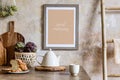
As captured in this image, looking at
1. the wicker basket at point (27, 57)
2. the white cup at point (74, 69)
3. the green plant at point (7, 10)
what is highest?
the green plant at point (7, 10)

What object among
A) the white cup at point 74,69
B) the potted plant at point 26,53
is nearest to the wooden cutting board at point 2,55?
the potted plant at point 26,53

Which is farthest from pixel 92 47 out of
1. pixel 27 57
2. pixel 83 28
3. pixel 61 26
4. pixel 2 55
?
pixel 2 55

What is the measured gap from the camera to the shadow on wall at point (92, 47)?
190 cm

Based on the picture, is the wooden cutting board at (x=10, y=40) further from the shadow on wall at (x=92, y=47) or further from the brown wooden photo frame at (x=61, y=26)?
the shadow on wall at (x=92, y=47)

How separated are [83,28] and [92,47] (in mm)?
150

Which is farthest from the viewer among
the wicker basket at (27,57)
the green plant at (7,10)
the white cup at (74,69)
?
the green plant at (7,10)

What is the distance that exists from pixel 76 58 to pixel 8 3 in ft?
2.01

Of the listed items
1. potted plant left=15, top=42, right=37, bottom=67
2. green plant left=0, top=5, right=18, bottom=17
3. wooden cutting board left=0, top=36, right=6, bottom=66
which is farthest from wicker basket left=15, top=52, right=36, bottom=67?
green plant left=0, top=5, right=18, bottom=17

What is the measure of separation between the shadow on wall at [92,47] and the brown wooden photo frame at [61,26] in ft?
0.28

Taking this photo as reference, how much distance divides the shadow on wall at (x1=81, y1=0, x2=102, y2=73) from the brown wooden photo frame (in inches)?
3.4

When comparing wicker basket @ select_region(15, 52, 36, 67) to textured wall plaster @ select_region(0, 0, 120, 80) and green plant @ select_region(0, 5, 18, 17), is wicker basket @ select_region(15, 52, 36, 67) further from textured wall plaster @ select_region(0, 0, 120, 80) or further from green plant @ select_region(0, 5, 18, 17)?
green plant @ select_region(0, 5, 18, 17)

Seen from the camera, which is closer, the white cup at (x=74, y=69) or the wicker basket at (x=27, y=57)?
the white cup at (x=74, y=69)

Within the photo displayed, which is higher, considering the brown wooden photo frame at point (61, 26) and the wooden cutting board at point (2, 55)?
the brown wooden photo frame at point (61, 26)

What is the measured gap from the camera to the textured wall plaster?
189cm
